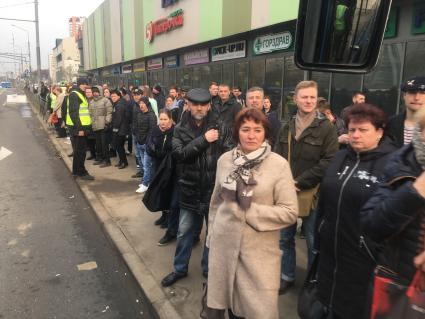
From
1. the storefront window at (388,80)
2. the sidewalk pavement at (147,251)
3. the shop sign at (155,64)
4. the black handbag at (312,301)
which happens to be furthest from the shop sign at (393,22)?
the shop sign at (155,64)

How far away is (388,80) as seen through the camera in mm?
7715

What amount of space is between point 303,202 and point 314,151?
1.41ft

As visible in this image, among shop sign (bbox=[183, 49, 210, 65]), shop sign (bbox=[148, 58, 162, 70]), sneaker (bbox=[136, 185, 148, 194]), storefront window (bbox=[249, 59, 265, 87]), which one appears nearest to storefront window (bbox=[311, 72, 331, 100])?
storefront window (bbox=[249, 59, 265, 87])

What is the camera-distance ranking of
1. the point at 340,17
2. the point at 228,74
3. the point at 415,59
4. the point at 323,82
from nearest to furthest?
the point at 340,17
the point at 415,59
the point at 323,82
the point at 228,74

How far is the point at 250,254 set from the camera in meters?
2.37

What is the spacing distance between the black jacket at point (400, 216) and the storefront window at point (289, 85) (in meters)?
8.99

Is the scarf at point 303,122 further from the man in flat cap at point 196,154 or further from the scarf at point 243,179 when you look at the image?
the scarf at point 243,179

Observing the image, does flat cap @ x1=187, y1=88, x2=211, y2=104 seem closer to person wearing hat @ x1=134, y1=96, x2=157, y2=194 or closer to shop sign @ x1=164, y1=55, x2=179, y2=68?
person wearing hat @ x1=134, y1=96, x2=157, y2=194

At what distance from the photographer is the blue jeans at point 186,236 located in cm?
357

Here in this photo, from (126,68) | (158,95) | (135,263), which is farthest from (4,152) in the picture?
(126,68)

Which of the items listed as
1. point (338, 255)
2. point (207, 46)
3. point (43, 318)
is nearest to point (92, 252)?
point (43, 318)

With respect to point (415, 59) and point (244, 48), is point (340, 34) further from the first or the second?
point (244, 48)

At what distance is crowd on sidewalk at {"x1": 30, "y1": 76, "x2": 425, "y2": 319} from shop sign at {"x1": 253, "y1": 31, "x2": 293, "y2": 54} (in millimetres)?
7135

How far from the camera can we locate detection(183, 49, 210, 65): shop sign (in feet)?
51.8
